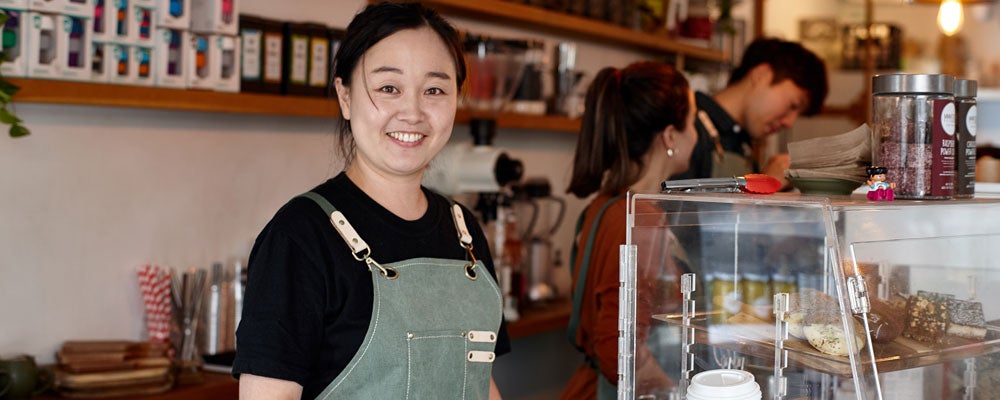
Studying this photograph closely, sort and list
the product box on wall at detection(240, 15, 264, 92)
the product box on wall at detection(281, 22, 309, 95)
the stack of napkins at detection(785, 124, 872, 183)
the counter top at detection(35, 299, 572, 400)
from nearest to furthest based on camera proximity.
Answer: the stack of napkins at detection(785, 124, 872, 183) → the counter top at detection(35, 299, 572, 400) → the product box on wall at detection(240, 15, 264, 92) → the product box on wall at detection(281, 22, 309, 95)

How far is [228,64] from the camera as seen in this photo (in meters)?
2.64

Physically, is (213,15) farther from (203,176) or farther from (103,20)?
(203,176)

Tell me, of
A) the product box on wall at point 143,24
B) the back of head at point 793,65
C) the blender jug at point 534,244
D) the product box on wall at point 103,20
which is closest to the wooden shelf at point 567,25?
the blender jug at point 534,244

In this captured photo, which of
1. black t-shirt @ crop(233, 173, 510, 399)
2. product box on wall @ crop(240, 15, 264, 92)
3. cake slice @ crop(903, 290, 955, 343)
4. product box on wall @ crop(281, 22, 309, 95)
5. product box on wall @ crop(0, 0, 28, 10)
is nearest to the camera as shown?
black t-shirt @ crop(233, 173, 510, 399)

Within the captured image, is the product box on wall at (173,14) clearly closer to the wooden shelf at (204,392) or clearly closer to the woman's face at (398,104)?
the wooden shelf at (204,392)

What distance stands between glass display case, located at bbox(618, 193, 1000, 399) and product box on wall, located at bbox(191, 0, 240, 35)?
1.33 m

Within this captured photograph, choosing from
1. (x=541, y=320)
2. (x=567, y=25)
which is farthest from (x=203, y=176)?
(x=567, y=25)

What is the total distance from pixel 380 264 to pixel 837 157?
724 millimetres

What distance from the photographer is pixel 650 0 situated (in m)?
4.47

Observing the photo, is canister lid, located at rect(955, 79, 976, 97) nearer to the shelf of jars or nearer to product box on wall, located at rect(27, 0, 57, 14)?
the shelf of jars

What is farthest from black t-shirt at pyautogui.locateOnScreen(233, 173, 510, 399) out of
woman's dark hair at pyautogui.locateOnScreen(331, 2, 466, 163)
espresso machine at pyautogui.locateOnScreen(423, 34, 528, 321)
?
espresso machine at pyautogui.locateOnScreen(423, 34, 528, 321)

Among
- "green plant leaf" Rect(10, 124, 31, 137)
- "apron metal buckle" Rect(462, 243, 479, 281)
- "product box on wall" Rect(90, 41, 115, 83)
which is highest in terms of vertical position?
"product box on wall" Rect(90, 41, 115, 83)

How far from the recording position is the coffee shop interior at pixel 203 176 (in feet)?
7.89

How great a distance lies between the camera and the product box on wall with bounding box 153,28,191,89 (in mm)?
2482
